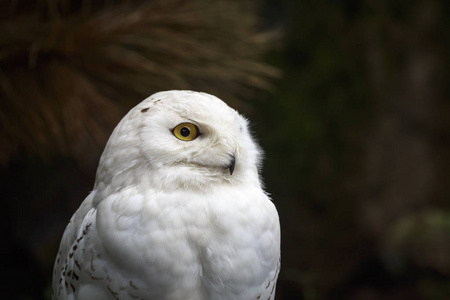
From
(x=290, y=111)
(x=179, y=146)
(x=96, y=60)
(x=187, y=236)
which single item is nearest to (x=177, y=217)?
(x=187, y=236)

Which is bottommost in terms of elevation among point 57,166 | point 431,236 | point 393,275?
point 393,275

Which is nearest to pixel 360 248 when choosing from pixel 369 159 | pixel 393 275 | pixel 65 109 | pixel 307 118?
pixel 393 275

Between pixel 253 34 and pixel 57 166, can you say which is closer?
pixel 253 34

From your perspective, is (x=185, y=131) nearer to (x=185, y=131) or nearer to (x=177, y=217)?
(x=185, y=131)

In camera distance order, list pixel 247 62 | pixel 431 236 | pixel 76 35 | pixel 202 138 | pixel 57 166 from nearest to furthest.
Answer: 1. pixel 202 138
2. pixel 76 35
3. pixel 247 62
4. pixel 57 166
5. pixel 431 236

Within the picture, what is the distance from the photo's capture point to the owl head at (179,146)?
968mm

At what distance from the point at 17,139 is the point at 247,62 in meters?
0.81

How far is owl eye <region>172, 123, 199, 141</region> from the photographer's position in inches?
38.5

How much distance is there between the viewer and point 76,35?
4.48ft

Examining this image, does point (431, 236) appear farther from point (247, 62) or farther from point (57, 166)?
point (57, 166)

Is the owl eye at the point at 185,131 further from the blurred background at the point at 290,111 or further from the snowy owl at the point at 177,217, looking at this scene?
the blurred background at the point at 290,111

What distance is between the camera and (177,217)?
93cm

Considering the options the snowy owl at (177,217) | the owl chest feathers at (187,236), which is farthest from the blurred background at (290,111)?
the owl chest feathers at (187,236)

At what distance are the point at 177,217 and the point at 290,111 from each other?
1938 mm
